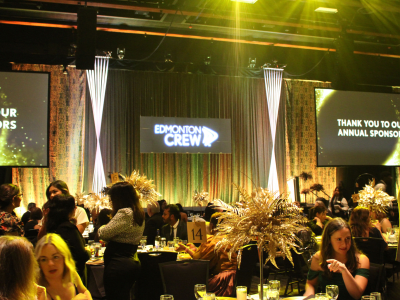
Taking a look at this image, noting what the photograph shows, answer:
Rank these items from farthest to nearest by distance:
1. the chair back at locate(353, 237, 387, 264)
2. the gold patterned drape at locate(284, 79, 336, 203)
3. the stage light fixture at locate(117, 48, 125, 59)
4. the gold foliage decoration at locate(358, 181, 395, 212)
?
the gold patterned drape at locate(284, 79, 336, 203) < the stage light fixture at locate(117, 48, 125, 59) < the gold foliage decoration at locate(358, 181, 395, 212) < the chair back at locate(353, 237, 387, 264)

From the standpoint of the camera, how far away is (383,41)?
10.1 metres

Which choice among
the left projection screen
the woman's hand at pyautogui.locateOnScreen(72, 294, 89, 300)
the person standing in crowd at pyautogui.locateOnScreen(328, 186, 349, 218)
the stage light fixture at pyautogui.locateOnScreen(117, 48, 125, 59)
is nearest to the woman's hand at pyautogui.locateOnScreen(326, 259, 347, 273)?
the woman's hand at pyautogui.locateOnScreen(72, 294, 89, 300)

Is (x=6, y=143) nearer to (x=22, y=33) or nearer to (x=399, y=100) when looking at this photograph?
(x=22, y=33)

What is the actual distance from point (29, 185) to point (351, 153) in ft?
26.3

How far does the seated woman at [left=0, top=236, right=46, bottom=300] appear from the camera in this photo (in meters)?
1.53

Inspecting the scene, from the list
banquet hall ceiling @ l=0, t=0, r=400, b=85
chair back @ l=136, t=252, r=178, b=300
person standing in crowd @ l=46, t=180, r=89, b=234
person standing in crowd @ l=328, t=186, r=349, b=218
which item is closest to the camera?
person standing in crowd @ l=46, t=180, r=89, b=234

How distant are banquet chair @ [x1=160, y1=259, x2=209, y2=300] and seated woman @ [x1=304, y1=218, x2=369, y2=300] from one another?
32.5 inches

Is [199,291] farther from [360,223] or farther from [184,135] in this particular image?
[184,135]

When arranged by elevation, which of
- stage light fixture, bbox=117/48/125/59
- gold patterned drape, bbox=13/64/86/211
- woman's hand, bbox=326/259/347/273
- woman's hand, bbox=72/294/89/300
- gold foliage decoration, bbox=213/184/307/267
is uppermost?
stage light fixture, bbox=117/48/125/59

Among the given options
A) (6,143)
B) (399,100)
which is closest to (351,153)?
(399,100)

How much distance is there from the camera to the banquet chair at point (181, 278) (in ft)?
10.0

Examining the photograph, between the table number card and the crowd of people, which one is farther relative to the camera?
the table number card

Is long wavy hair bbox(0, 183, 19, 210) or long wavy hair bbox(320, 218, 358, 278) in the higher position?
long wavy hair bbox(0, 183, 19, 210)

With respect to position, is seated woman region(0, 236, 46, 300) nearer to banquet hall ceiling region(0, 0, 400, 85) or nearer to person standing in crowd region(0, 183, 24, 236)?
person standing in crowd region(0, 183, 24, 236)
